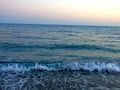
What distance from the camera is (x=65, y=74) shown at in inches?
356

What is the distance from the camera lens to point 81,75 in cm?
890

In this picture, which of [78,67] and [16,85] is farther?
[78,67]

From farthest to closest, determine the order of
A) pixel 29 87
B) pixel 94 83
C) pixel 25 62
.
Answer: pixel 25 62
pixel 94 83
pixel 29 87

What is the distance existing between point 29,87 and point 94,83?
2701 millimetres

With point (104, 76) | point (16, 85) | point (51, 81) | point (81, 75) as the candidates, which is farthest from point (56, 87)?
point (104, 76)

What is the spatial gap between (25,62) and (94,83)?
5.71m

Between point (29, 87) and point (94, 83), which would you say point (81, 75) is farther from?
point (29, 87)

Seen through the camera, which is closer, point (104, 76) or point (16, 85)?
point (16, 85)

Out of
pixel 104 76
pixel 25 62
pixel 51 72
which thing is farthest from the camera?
pixel 25 62

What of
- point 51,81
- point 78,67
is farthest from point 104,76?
point 51,81

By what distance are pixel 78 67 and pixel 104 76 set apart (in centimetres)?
188

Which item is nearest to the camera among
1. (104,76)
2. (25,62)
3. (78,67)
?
(104,76)

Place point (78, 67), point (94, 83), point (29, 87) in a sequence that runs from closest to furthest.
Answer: point (29, 87) → point (94, 83) → point (78, 67)

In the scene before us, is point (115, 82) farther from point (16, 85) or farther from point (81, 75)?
point (16, 85)
